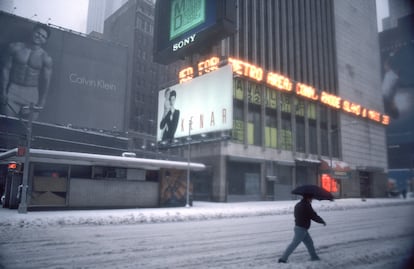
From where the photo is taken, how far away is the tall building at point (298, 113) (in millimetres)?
38959

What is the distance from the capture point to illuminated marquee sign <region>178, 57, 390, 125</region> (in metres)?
39.4

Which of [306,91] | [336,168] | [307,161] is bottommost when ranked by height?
[336,168]

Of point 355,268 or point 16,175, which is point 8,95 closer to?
point 16,175

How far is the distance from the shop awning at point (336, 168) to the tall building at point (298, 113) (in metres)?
0.16

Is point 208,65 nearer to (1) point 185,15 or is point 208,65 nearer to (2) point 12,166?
(1) point 185,15

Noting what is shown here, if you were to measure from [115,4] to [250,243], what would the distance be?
14107 centimetres

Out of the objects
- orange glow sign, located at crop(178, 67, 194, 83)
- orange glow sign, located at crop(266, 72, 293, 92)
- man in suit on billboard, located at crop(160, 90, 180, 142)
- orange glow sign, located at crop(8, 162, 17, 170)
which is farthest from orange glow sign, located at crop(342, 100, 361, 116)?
orange glow sign, located at crop(8, 162, 17, 170)

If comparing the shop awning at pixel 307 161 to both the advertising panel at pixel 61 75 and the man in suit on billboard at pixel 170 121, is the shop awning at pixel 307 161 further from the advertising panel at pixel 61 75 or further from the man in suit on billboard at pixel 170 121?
the advertising panel at pixel 61 75

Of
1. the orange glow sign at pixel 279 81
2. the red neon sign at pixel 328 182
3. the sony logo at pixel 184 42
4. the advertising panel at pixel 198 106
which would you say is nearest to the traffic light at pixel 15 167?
the advertising panel at pixel 198 106

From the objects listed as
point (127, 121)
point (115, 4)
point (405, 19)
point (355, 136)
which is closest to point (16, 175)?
point (405, 19)

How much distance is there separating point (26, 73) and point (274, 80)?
43171 millimetres

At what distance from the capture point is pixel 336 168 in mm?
47719

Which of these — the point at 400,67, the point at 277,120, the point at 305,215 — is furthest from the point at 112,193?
the point at 277,120

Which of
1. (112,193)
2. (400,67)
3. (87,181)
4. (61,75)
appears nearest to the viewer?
(400,67)
